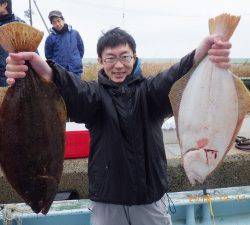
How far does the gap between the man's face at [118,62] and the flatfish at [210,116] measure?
51 cm

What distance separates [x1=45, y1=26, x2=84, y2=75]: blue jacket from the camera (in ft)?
26.5

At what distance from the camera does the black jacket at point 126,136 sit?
3168 mm

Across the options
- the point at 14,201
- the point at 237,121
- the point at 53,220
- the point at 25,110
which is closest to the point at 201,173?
the point at 237,121

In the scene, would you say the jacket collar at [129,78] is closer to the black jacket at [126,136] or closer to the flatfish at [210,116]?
the black jacket at [126,136]

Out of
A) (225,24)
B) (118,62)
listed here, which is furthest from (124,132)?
(225,24)

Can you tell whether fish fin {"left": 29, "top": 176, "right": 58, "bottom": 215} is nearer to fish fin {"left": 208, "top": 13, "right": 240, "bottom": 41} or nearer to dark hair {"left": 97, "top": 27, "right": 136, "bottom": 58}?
dark hair {"left": 97, "top": 27, "right": 136, "bottom": 58}

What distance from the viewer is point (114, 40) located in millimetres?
3219

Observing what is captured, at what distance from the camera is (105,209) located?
10.8 feet

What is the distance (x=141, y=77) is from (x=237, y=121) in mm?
885

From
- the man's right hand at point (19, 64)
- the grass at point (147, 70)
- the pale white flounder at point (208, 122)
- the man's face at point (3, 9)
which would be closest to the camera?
the man's right hand at point (19, 64)

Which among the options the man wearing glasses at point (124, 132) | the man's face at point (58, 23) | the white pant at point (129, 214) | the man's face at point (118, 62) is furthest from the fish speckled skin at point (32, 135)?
the man's face at point (58, 23)

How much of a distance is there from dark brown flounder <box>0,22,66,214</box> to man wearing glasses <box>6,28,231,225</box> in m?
0.49

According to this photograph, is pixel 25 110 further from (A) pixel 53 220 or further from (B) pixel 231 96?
(A) pixel 53 220

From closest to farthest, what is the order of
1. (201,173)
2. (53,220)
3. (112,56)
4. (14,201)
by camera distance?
(201,173) < (112,56) < (53,220) < (14,201)
